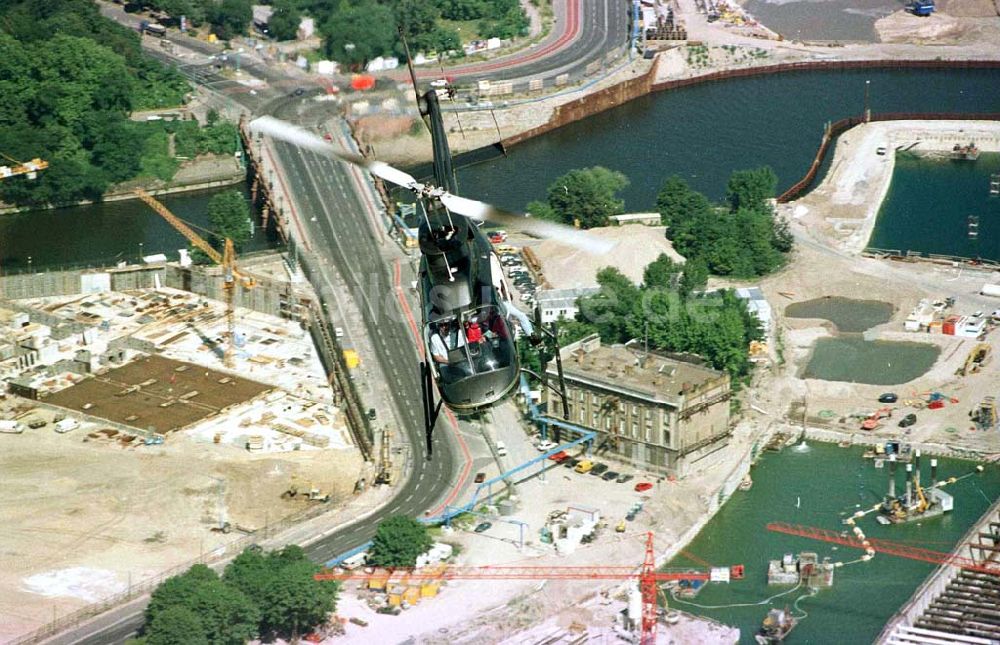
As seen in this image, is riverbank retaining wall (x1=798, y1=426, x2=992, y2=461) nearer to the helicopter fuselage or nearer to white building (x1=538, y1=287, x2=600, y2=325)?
white building (x1=538, y1=287, x2=600, y2=325)

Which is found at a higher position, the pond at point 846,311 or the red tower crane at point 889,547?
the pond at point 846,311

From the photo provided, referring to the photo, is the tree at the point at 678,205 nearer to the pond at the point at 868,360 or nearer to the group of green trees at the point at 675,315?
the group of green trees at the point at 675,315

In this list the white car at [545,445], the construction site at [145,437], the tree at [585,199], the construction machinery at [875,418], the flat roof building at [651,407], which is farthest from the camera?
the tree at [585,199]

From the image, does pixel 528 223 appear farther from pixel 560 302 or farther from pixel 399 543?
pixel 560 302

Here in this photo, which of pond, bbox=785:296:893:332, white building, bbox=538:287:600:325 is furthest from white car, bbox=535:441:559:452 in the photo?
pond, bbox=785:296:893:332

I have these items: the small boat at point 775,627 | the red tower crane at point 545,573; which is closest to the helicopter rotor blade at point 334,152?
the red tower crane at point 545,573

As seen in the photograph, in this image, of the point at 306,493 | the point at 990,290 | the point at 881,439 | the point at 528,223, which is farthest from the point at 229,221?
the point at 528,223

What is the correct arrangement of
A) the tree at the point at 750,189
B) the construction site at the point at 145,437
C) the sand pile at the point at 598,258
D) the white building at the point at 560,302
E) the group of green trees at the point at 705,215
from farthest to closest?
the tree at the point at 750,189 → the group of green trees at the point at 705,215 → the sand pile at the point at 598,258 → the white building at the point at 560,302 → the construction site at the point at 145,437
